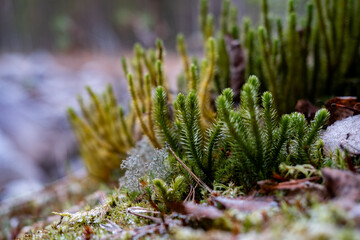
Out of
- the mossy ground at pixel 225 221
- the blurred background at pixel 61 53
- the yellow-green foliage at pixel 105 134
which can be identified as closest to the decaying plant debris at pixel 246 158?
the mossy ground at pixel 225 221

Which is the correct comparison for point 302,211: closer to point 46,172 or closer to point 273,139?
point 273,139

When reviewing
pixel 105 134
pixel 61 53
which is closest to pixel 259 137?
pixel 105 134

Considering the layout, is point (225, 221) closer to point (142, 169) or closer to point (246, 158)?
point (246, 158)

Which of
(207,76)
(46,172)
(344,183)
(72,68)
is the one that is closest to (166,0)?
(72,68)

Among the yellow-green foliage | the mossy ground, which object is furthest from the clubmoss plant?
the yellow-green foliage

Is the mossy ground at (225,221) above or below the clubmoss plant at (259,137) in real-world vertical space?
below

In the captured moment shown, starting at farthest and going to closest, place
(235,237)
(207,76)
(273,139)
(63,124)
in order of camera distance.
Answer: (63,124) → (207,76) → (273,139) → (235,237)

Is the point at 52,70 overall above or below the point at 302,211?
above

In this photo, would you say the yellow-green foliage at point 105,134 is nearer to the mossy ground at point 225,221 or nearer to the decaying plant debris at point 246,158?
the decaying plant debris at point 246,158
